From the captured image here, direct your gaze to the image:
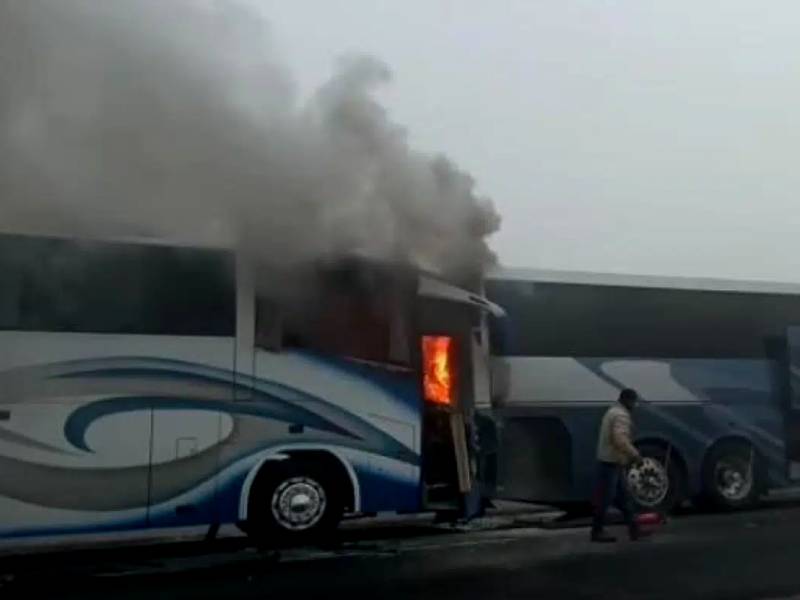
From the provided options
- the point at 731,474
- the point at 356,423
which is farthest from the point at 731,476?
the point at 356,423

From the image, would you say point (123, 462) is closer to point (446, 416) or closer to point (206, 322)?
point (206, 322)

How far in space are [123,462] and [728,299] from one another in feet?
27.0

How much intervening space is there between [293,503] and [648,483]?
194 inches

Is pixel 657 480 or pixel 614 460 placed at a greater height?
pixel 614 460

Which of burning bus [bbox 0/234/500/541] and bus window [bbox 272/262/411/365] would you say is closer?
burning bus [bbox 0/234/500/541]

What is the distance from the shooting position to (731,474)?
1434 cm

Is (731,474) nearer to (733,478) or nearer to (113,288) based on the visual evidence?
(733,478)

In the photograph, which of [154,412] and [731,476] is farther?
[731,476]

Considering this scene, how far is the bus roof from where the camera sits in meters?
13.5

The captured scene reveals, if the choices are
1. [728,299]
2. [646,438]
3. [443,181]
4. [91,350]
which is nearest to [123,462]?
[91,350]

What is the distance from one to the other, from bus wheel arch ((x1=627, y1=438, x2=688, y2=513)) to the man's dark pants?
1.96m

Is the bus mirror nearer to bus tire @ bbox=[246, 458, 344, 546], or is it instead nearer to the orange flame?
the orange flame

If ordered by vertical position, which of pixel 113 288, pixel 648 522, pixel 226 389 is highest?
pixel 113 288

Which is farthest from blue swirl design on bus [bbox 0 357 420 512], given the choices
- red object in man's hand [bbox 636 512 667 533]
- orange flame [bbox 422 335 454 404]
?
red object in man's hand [bbox 636 512 667 533]
